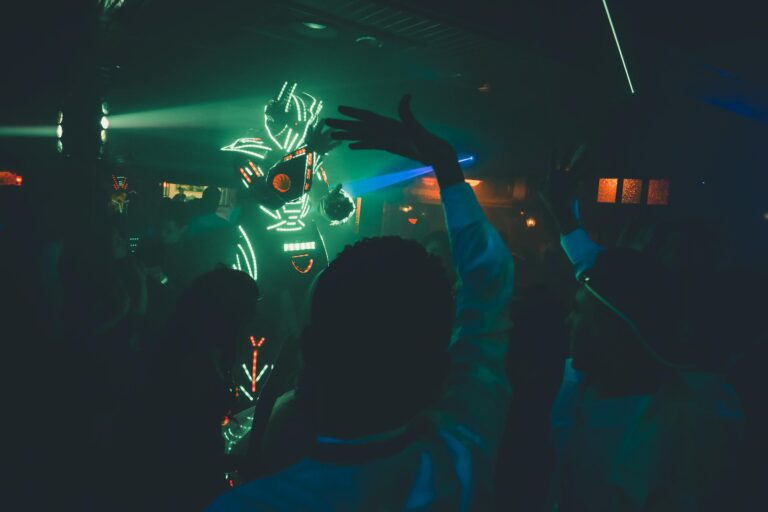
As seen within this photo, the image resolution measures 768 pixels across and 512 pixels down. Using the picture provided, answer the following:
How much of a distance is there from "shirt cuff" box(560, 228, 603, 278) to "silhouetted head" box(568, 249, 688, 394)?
435mm

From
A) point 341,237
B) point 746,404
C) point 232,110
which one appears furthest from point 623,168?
point 746,404

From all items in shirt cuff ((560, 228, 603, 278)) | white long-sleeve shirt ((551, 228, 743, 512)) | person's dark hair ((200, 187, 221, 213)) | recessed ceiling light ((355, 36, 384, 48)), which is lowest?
white long-sleeve shirt ((551, 228, 743, 512))

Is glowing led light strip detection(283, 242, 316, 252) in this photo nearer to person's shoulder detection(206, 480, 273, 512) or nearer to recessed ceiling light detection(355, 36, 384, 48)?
recessed ceiling light detection(355, 36, 384, 48)

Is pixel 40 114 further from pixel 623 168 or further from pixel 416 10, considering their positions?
pixel 623 168

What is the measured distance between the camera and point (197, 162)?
13.4 m

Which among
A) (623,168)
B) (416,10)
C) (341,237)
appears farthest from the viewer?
(623,168)

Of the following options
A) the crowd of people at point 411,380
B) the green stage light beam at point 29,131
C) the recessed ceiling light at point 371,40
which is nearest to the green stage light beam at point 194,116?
the green stage light beam at point 29,131

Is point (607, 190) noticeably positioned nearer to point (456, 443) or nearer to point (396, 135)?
point (396, 135)

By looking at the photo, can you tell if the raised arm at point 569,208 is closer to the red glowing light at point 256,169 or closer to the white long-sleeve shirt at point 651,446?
the white long-sleeve shirt at point 651,446

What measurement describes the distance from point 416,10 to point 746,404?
9.58 ft

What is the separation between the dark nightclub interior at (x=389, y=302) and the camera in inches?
36.0

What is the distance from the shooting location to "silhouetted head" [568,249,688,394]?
159 cm

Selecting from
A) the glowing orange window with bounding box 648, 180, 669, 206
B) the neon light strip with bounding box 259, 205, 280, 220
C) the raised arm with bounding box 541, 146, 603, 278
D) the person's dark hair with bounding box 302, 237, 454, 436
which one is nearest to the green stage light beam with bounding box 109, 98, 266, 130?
the neon light strip with bounding box 259, 205, 280, 220

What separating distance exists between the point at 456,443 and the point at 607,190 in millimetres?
14522
